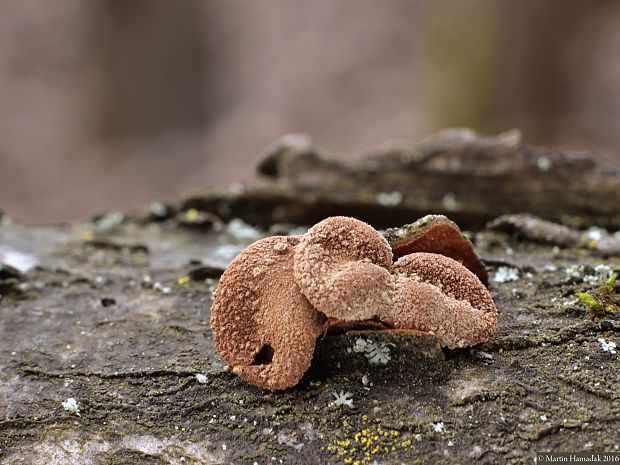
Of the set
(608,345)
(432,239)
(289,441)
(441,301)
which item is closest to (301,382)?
(289,441)

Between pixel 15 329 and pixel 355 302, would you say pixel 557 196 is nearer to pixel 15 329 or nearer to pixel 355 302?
pixel 355 302

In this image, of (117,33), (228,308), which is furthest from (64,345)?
(117,33)

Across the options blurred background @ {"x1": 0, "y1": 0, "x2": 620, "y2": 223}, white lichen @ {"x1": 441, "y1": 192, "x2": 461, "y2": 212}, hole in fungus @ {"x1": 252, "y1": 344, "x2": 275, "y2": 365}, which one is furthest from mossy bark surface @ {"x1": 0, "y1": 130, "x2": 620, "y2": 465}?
blurred background @ {"x1": 0, "y1": 0, "x2": 620, "y2": 223}

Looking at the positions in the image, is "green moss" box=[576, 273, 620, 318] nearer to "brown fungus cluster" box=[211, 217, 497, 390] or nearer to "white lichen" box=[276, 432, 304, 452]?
"brown fungus cluster" box=[211, 217, 497, 390]

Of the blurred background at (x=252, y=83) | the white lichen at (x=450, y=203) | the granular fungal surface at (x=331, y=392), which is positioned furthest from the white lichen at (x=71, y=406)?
the blurred background at (x=252, y=83)

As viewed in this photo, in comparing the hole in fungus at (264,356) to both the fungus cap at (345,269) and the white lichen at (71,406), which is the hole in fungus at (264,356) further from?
the white lichen at (71,406)

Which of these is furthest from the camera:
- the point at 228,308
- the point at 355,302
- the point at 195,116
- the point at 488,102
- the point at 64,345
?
the point at 195,116

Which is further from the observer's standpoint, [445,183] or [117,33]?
[117,33]
